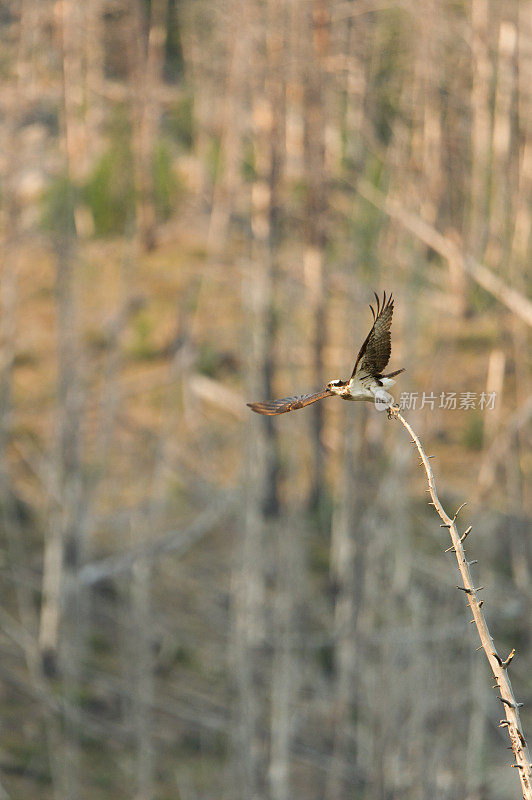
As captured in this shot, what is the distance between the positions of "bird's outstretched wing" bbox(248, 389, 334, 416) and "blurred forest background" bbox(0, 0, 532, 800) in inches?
62.5

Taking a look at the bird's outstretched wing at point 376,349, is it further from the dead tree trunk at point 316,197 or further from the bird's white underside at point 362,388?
the dead tree trunk at point 316,197

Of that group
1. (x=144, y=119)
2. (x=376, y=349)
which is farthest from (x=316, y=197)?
(x=376, y=349)

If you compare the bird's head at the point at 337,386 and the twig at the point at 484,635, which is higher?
the bird's head at the point at 337,386

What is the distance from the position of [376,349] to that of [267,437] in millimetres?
3140

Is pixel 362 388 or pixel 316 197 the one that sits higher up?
pixel 316 197

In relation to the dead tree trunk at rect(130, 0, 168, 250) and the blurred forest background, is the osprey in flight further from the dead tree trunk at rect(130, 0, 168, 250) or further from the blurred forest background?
the dead tree trunk at rect(130, 0, 168, 250)

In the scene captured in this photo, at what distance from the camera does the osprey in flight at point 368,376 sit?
621 mm

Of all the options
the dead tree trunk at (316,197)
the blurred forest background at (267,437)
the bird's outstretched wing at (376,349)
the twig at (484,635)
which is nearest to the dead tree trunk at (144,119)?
the blurred forest background at (267,437)

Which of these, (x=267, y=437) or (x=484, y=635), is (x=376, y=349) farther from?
(x=267, y=437)

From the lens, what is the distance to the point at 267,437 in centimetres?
378

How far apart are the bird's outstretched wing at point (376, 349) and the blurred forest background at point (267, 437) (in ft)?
5.12

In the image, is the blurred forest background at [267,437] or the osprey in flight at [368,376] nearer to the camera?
the osprey in flight at [368,376]

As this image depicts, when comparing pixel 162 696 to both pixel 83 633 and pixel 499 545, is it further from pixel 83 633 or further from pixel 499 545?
pixel 499 545

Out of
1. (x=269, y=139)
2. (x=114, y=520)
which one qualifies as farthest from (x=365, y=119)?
(x=114, y=520)
